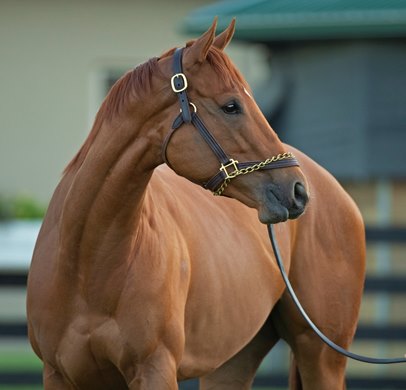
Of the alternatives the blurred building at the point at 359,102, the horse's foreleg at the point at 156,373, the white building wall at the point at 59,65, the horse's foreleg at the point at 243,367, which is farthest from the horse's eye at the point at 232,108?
the white building wall at the point at 59,65

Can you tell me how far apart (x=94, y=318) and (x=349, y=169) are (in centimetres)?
517

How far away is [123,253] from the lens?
13.4ft

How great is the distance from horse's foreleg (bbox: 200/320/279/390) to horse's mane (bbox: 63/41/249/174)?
181 centimetres

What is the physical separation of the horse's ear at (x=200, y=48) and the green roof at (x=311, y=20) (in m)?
4.95

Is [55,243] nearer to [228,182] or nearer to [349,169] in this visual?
[228,182]

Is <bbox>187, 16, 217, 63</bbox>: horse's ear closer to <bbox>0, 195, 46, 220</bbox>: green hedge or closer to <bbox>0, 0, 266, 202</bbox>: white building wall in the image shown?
<bbox>0, 195, 46, 220</bbox>: green hedge

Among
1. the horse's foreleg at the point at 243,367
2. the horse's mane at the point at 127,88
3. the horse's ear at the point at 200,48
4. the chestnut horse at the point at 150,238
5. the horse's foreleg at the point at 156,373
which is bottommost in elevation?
the horse's foreleg at the point at 243,367

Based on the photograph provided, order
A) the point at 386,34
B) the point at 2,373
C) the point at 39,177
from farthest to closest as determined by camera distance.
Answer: the point at 39,177, the point at 386,34, the point at 2,373

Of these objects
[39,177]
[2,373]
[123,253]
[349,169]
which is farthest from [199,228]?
[39,177]

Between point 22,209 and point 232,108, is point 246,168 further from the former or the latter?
point 22,209

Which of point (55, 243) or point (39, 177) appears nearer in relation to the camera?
point (55, 243)

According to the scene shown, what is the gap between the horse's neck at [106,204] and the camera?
13.2ft

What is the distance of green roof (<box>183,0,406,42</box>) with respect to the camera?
874cm

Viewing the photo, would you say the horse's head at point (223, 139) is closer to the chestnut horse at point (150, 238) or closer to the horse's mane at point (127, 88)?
the chestnut horse at point (150, 238)
